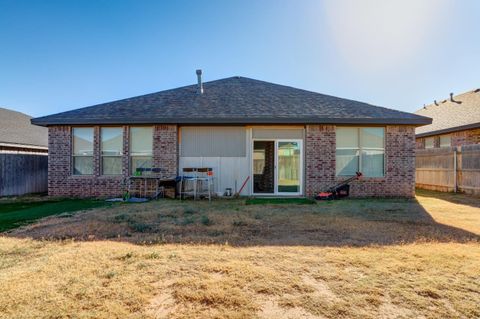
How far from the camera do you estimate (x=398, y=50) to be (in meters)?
12.0

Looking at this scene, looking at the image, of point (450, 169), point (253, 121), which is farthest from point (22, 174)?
point (450, 169)

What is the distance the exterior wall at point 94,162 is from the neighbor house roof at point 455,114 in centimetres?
1367

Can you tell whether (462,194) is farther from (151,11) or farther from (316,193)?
(151,11)

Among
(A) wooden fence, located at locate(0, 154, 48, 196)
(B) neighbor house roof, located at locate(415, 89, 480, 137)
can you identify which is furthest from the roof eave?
(B) neighbor house roof, located at locate(415, 89, 480, 137)

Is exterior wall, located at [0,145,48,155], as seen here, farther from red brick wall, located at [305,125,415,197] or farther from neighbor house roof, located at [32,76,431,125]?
red brick wall, located at [305,125,415,197]

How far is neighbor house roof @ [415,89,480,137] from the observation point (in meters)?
13.8

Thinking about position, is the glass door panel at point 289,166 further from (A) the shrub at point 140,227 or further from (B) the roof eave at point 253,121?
(A) the shrub at point 140,227

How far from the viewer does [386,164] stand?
1046 centimetres

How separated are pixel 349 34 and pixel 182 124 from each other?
7877 mm

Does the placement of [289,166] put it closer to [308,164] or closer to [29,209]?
[308,164]

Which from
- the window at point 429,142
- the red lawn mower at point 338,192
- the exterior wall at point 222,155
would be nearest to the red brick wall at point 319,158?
the red lawn mower at point 338,192

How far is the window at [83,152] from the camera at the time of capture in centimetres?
1060

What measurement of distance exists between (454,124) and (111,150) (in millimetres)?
16523

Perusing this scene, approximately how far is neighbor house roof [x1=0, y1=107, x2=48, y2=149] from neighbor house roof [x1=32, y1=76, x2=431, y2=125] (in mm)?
5010
